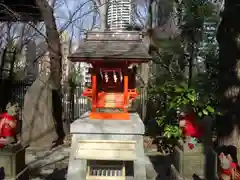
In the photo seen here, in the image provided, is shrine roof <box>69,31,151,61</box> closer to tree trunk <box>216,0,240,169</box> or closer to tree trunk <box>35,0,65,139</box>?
tree trunk <box>216,0,240,169</box>

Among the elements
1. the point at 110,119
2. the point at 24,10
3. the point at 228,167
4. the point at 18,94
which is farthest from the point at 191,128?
the point at 18,94

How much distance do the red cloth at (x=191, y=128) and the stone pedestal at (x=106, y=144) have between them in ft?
3.75

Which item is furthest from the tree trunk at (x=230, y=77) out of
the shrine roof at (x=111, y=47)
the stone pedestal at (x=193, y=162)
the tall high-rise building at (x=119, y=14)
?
the tall high-rise building at (x=119, y=14)

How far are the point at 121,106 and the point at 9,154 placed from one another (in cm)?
300

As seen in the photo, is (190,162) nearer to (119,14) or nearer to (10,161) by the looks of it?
(10,161)

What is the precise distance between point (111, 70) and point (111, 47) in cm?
57

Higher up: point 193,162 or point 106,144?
point 106,144

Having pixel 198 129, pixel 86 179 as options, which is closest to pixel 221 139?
pixel 198 129

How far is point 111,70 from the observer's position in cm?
745

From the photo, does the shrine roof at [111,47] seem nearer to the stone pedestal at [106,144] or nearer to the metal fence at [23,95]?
the stone pedestal at [106,144]

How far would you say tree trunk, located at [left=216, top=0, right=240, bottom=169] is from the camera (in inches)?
230

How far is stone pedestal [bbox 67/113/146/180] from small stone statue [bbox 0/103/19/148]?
134cm

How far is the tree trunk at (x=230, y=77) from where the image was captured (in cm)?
585

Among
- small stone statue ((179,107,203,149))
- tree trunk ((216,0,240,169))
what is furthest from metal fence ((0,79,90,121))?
tree trunk ((216,0,240,169))
